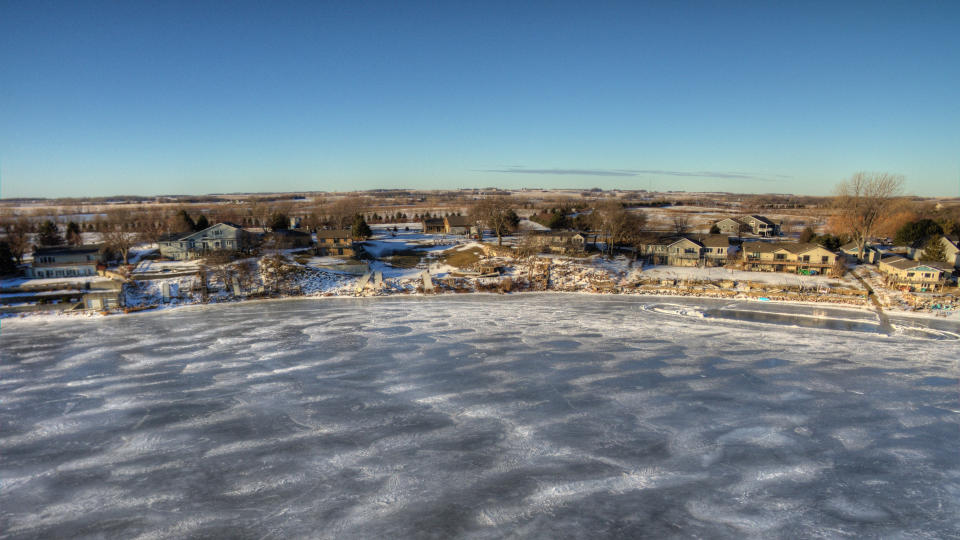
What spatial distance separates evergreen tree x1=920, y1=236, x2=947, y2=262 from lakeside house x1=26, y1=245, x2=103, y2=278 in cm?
6147

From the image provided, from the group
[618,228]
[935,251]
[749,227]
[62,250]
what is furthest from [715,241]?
[62,250]

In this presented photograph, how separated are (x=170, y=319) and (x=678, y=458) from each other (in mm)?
25570

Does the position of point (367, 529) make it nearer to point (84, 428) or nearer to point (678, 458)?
point (678, 458)

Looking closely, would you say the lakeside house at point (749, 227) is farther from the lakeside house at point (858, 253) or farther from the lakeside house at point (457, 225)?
the lakeside house at point (457, 225)

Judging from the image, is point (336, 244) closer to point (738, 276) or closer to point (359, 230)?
point (359, 230)

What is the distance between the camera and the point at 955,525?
8875mm

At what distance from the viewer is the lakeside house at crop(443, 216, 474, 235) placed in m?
53.5

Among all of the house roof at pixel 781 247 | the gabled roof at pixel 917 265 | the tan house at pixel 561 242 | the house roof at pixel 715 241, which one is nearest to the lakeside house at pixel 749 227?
the house roof at pixel 715 241

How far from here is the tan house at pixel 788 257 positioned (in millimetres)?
35534

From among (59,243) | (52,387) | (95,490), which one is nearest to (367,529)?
(95,490)

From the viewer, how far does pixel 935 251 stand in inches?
1395

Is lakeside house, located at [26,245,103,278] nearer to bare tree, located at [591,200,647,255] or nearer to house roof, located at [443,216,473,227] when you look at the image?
house roof, located at [443,216,473,227]

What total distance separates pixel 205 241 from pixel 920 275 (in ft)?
175

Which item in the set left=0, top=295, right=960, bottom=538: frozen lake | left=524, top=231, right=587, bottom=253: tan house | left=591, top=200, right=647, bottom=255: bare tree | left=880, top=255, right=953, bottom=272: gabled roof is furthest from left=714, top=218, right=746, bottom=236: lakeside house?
left=0, top=295, right=960, bottom=538: frozen lake
